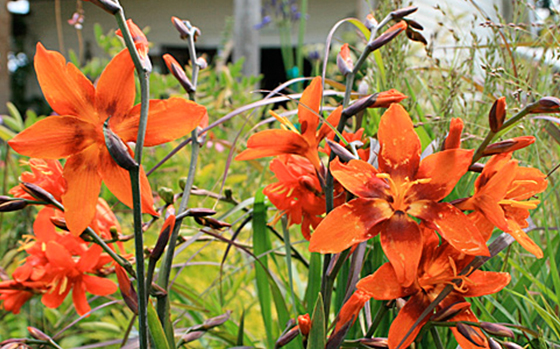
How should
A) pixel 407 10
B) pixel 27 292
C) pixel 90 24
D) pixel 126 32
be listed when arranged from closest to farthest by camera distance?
pixel 126 32, pixel 407 10, pixel 27 292, pixel 90 24

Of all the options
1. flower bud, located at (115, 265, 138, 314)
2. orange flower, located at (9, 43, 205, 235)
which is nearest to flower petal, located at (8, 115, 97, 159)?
orange flower, located at (9, 43, 205, 235)

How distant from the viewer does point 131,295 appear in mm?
467

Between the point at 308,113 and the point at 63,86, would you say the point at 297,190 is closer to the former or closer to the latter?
the point at 308,113

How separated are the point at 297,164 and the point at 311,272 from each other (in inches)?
7.8

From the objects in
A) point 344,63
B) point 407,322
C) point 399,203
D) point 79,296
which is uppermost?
point 344,63

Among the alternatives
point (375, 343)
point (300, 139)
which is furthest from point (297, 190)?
point (375, 343)

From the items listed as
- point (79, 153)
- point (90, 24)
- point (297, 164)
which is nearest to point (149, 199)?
point (79, 153)

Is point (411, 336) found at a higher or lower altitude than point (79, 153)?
lower

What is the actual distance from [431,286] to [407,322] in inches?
1.9

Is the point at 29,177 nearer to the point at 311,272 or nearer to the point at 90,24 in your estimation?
the point at 311,272

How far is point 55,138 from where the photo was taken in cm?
41

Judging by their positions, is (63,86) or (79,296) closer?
(63,86)

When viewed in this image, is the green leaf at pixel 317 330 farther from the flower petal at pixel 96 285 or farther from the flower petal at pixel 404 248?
the flower petal at pixel 96 285

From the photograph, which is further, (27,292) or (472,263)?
(27,292)
